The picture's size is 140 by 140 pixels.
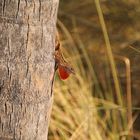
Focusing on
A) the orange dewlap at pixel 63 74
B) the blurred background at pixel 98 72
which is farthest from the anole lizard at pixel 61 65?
the blurred background at pixel 98 72

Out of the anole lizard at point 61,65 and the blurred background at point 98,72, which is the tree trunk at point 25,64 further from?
the blurred background at point 98,72

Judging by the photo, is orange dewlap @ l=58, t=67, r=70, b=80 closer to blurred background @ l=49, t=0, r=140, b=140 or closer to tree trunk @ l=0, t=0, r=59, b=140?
tree trunk @ l=0, t=0, r=59, b=140

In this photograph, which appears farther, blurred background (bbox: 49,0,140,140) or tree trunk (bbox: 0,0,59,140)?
blurred background (bbox: 49,0,140,140)

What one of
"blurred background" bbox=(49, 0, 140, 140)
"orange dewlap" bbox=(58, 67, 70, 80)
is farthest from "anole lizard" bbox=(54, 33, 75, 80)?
"blurred background" bbox=(49, 0, 140, 140)

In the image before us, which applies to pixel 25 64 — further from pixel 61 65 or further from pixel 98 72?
pixel 98 72

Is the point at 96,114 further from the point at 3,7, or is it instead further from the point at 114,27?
the point at 3,7

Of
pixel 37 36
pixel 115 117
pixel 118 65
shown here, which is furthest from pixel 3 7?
pixel 118 65
